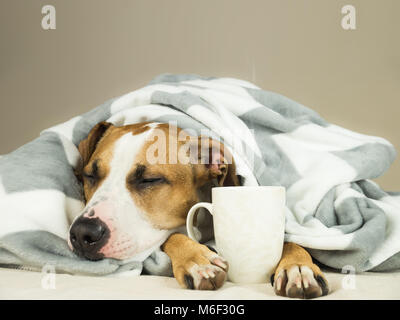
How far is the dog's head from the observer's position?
0.89 meters

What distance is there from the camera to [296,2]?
7.42 ft

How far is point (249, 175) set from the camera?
1.06 meters

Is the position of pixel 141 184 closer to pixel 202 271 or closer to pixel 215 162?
pixel 215 162

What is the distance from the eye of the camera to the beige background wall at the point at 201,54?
2225 mm

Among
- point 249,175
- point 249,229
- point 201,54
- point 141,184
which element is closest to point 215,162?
point 249,175

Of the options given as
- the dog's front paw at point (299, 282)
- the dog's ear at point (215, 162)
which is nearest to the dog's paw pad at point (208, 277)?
the dog's front paw at point (299, 282)

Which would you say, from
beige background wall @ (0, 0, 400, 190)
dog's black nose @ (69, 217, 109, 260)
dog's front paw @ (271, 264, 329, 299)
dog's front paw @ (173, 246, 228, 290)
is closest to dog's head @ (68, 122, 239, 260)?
dog's black nose @ (69, 217, 109, 260)

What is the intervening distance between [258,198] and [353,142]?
2.30ft

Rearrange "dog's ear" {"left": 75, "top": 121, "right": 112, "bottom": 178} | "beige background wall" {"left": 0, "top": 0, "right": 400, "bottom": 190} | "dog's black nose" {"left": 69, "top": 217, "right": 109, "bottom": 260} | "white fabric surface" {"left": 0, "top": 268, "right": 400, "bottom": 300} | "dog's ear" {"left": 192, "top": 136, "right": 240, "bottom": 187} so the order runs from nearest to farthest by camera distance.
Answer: "white fabric surface" {"left": 0, "top": 268, "right": 400, "bottom": 300}
"dog's black nose" {"left": 69, "top": 217, "right": 109, "bottom": 260}
"dog's ear" {"left": 192, "top": 136, "right": 240, "bottom": 187}
"dog's ear" {"left": 75, "top": 121, "right": 112, "bottom": 178}
"beige background wall" {"left": 0, "top": 0, "right": 400, "bottom": 190}

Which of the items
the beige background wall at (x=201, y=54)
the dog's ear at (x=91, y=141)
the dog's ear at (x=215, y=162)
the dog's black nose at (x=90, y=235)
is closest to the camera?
the dog's black nose at (x=90, y=235)

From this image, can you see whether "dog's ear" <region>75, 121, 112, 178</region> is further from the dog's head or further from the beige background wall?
the beige background wall

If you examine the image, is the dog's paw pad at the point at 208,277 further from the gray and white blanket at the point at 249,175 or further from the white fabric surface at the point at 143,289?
the gray and white blanket at the point at 249,175

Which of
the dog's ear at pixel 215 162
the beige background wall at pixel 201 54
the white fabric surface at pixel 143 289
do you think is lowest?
the white fabric surface at pixel 143 289

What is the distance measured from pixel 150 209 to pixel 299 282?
43 centimetres
